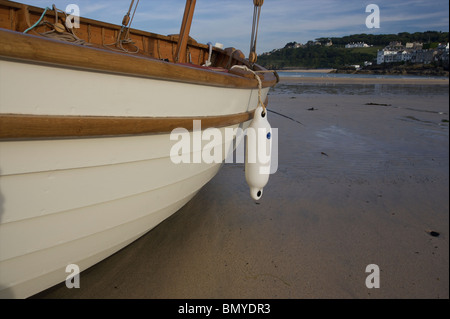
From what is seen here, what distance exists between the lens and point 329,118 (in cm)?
752

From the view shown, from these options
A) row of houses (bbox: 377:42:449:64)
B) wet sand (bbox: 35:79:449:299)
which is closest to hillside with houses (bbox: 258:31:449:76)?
row of houses (bbox: 377:42:449:64)

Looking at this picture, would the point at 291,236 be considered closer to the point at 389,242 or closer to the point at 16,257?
the point at 389,242

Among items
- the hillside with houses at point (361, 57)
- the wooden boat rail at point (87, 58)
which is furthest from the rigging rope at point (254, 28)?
the hillside with houses at point (361, 57)

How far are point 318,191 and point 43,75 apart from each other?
2731 mm

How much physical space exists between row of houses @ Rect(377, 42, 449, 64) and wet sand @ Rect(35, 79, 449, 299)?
41018 millimetres

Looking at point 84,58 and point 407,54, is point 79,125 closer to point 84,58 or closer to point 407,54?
point 84,58

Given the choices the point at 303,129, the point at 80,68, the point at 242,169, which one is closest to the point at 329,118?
the point at 303,129

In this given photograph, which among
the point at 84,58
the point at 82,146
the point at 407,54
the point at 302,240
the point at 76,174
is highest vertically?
the point at 407,54

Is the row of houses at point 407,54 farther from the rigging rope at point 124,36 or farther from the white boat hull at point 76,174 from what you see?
the white boat hull at point 76,174

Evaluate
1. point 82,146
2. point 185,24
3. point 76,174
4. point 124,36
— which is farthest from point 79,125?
point 124,36

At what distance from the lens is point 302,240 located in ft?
7.68

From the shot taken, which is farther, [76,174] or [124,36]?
[124,36]

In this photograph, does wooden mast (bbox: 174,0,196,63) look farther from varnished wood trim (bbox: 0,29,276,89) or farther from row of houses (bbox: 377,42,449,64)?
row of houses (bbox: 377,42,449,64)

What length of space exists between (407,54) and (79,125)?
55.3 meters
